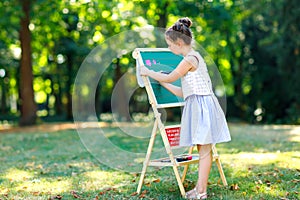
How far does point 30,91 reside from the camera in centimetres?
1652

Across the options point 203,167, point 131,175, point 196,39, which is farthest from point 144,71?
point 196,39

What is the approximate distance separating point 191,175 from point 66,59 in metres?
18.4

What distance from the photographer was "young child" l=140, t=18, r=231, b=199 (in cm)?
446

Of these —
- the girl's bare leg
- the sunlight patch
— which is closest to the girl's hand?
the girl's bare leg

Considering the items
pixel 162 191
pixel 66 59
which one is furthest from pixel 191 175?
pixel 66 59

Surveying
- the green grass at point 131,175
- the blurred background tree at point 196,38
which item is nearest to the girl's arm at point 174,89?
the green grass at point 131,175

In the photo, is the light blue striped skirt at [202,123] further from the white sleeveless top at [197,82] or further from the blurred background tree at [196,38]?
the blurred background tree at [196,38]

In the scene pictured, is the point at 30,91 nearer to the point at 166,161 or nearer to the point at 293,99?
the point at 293,99

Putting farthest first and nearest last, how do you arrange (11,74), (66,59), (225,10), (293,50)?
(11,74) < (66,59) < (293,50) < (225,10)

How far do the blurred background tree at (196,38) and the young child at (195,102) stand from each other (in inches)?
297

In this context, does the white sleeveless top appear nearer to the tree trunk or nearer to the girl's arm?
the girl's arm

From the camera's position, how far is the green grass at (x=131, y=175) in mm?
4973

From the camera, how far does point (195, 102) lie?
14.9ft

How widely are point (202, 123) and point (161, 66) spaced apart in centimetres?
93
